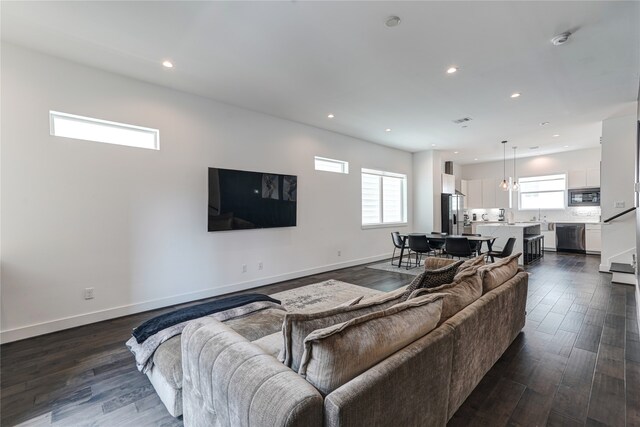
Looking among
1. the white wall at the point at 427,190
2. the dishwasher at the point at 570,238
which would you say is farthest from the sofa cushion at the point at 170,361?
Answer: the dishwasher at the point at 570,238

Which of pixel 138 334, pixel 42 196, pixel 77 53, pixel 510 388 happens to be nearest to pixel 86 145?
pixel 42 196

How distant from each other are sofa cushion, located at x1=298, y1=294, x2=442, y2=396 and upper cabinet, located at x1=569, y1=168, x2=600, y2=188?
984 centimetres

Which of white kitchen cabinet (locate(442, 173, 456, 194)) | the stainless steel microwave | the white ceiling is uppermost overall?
the white ceiling

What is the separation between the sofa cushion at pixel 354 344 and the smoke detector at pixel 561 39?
317 centimetres

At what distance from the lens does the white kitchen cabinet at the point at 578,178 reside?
8.13m

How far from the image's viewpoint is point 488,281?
2309 millimetres

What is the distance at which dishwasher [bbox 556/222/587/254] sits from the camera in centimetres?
803

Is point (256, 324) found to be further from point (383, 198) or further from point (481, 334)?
point (383, 198)

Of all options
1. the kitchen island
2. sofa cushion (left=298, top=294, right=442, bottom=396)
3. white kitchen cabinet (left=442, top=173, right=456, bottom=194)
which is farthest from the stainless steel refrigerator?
sofa cushion (left=298, top=294, right=442, bottom=396)

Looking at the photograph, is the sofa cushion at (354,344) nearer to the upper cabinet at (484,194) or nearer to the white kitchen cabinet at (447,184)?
the white kitchen cabinet at (447,184)

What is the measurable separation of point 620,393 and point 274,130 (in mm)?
5107

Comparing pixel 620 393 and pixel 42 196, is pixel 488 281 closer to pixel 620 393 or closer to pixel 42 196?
pixel 620 393

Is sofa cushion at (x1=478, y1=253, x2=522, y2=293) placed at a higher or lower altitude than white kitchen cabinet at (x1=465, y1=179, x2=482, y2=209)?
lower

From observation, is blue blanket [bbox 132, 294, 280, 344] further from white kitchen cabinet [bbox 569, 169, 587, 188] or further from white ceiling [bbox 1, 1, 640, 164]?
white kitchen cabinet [bbox 569, 169, 587, 188]
